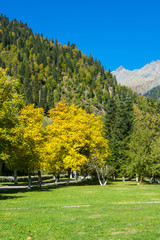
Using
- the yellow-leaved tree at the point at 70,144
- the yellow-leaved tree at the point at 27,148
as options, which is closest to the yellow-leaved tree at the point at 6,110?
the yellow-leaved tree at the point at 27,148

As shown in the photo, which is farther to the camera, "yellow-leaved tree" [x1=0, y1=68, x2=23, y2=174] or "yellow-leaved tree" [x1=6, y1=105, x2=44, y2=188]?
"yellow-leaved tree" [x1=6, y1=105, x2=44, y2=188]

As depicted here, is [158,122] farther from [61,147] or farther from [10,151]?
[10,151]

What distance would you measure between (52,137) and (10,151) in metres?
14.9

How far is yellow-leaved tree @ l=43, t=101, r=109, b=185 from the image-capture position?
1497 inches

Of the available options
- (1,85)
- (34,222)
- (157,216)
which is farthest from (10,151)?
(157,216)

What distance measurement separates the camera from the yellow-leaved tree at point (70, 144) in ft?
125

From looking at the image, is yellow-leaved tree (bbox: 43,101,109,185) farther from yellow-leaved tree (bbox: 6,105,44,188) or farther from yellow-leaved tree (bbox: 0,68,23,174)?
yellow-leaved tree (bbox: 0,68,23,174)

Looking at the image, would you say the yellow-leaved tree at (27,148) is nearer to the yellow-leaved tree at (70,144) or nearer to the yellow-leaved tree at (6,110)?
the yellow-leaved tree at (6,110)

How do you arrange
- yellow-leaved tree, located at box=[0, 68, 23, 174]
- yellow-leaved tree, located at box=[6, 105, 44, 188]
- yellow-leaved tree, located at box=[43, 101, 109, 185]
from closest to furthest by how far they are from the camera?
yellow-leaved tree, located at box=[0, 68, 23, 174], yellow-leaved tree, located at box=[6, 105, 44, 188], yellow-leaved tree, located at box=[43, 101, 109, 185]

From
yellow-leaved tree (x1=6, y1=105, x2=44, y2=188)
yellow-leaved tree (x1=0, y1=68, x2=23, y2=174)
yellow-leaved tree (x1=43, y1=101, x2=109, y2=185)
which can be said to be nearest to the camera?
yellow-leaved tree (x1=0, y1=68, x2=23, y2=174)

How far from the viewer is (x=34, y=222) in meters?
11.5

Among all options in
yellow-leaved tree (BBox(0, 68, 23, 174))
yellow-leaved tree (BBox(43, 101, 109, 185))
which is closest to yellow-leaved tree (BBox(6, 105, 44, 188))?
yellow-leaved tree (BBox(0, 68, 23, 174))

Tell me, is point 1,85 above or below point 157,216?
above

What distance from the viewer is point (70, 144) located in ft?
129
